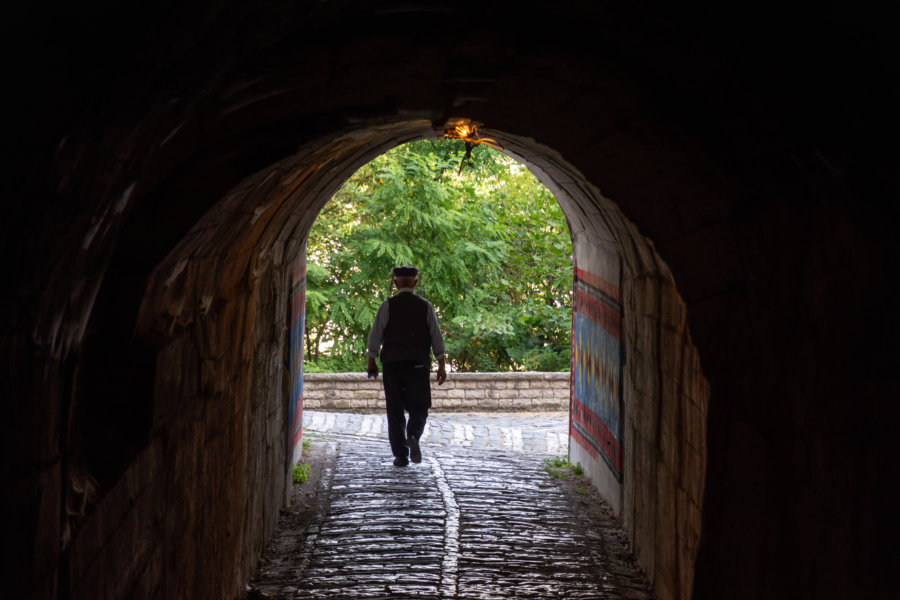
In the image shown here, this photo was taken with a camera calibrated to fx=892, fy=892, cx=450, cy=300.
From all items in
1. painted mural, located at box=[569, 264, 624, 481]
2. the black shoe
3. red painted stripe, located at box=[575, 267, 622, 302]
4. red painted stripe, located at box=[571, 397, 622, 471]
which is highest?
red painted stripe, located at box=[575, 267, 622, 302]

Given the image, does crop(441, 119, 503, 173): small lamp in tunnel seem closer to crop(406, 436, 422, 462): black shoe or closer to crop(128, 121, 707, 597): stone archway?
crop(128, 121, 707, 597): stone archway

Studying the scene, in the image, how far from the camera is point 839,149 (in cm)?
281

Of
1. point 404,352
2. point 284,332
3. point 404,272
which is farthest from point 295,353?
point 404,272

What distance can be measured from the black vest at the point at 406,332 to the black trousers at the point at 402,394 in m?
0.09

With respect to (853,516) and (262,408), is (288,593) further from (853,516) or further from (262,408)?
(853,516)

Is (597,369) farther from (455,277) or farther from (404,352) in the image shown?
(455,277)

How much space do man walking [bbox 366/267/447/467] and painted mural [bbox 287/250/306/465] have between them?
76 centimetres

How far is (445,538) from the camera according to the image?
6664mm

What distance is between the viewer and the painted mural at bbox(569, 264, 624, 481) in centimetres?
729

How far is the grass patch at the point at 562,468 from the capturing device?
29.7 ft

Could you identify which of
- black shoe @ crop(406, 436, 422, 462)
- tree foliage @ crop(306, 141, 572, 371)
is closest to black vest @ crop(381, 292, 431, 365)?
black shoe @ crop(406, 436, 422, 462)

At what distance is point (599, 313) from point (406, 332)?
6.53 ft

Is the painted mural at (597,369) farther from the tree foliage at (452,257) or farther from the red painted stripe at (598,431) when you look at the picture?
the tree foliage at (452,257)

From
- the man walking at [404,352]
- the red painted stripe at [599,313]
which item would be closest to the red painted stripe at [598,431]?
the red painted stripe at [599,313]
